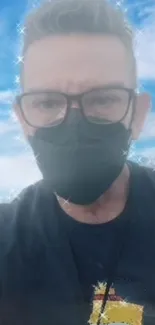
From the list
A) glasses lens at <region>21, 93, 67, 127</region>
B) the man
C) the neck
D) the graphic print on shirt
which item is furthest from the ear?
the graphic print on shirt

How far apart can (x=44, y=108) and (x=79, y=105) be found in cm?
11

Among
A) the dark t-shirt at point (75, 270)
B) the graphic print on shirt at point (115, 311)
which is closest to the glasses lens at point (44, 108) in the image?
the dark t-shirt at point (75, 270)

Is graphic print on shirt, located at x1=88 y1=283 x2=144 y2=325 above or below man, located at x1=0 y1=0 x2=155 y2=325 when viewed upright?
below

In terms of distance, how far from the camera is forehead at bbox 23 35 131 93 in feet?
9.89

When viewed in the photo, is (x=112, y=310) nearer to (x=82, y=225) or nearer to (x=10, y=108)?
(x=82, y=225)

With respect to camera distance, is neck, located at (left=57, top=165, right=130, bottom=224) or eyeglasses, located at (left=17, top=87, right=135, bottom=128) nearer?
eyeglasses, located at (left=17, top=87, right=135, bottom=128)

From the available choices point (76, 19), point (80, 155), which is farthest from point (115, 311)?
point (76, 19)

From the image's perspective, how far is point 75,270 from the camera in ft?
10.0

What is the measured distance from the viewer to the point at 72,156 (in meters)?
2.98

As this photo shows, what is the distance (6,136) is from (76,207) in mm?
279

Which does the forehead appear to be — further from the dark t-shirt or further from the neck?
the dark t-shirt

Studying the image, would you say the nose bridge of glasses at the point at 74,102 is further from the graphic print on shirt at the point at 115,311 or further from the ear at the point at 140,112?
the graphic print on shirt at the point at 115,311

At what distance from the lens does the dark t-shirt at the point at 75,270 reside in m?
3.05

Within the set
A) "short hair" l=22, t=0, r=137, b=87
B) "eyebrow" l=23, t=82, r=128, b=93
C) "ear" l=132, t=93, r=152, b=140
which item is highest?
"short hair" l=22, t=0, r=137, b=87
